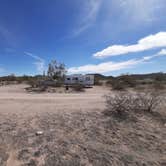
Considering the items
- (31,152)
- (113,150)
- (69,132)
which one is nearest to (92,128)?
(69,132)

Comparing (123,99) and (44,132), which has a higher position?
(123,99)

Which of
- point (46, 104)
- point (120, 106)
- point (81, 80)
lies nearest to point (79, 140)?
point (120, 106)

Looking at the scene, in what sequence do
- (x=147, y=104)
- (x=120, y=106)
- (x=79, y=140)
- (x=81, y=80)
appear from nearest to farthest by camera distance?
(x=79, y=140) → (x=120, y=106) → (x=147, y=104) → (x=81, y=80)

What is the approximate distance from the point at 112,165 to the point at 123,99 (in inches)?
166

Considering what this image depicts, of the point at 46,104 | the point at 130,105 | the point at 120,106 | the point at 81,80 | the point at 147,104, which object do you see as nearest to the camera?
the point at 120,106

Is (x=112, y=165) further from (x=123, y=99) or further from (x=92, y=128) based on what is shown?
(x=123, y=99)

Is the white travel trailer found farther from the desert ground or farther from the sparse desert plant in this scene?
the desert ground

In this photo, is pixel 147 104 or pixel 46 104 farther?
pixel 46 104

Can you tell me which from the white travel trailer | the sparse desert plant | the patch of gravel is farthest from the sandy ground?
the white travel trailer

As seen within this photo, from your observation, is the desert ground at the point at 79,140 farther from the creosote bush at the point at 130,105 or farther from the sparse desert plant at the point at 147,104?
the sparse desert plant at the point at 147,104

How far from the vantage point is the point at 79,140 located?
4582 millimetres

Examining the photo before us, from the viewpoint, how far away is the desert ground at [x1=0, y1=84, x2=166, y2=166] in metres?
3.71

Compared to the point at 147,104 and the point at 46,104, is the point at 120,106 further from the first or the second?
the point at 46,104

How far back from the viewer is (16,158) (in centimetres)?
368
